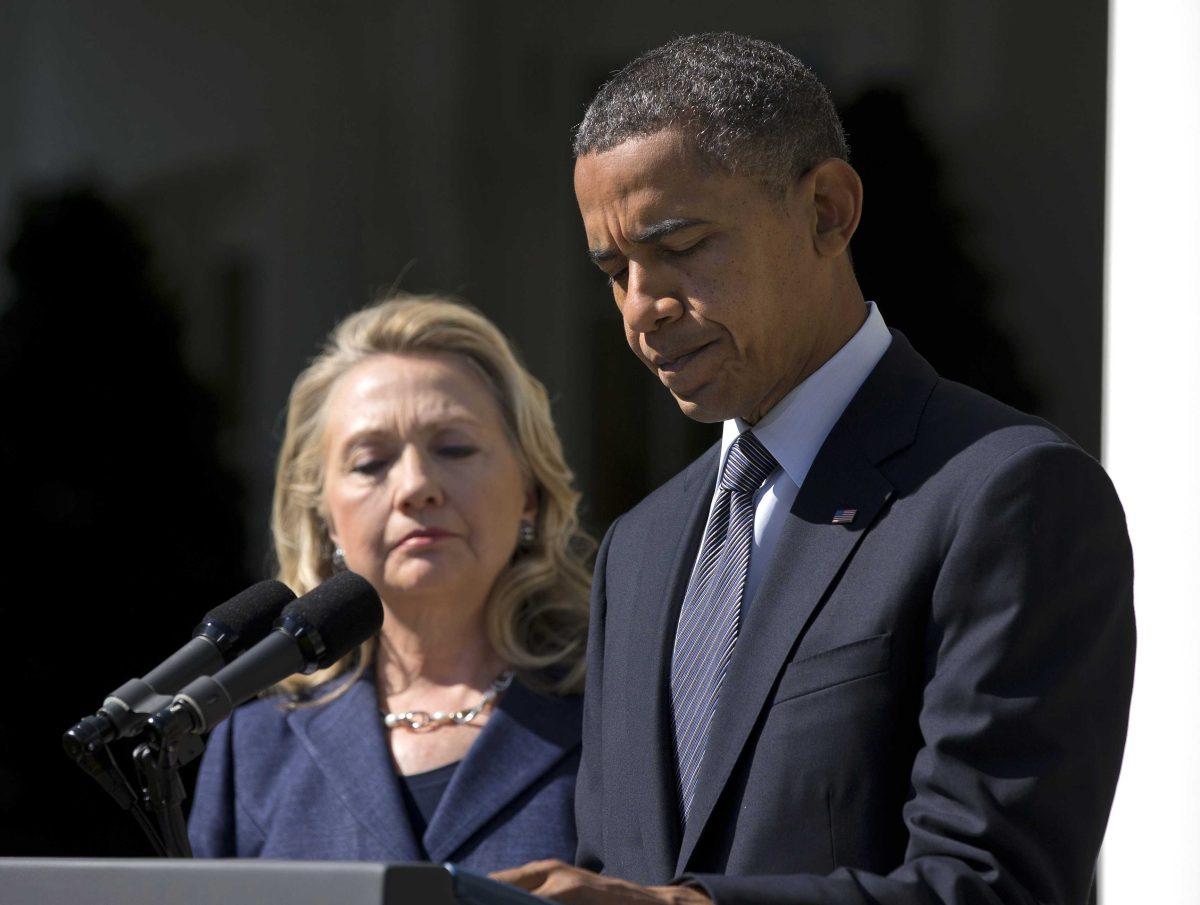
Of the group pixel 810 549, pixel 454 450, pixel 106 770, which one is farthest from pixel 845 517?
pixel 454 450

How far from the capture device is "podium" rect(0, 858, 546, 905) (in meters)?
1.26

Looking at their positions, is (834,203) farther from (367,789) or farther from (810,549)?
(367,789)

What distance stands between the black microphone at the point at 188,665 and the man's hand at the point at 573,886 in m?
0.50

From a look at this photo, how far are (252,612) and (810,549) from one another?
0.68m

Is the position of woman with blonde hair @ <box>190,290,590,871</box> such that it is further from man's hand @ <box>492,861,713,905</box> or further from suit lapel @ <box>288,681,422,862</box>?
man's hand @ <box>492,861,713,905</box>

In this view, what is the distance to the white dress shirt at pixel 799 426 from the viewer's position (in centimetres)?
214

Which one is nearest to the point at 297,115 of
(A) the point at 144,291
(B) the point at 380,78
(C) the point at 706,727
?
(B) the point at 380,78

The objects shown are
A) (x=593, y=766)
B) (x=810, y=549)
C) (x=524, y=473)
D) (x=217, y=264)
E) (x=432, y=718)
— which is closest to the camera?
(x=810, y=549)

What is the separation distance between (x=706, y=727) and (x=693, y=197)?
0.65m

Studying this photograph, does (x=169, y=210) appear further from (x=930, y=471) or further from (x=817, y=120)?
(x=930, y=471)

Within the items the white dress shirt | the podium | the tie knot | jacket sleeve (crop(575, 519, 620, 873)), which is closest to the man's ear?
the white dress shirt

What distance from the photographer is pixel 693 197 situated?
204 cm

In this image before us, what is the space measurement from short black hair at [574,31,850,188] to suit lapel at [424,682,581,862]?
1701mm

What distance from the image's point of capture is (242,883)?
1308 millimetres
